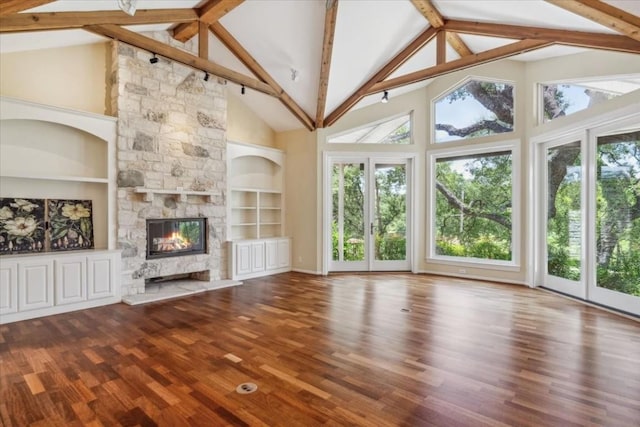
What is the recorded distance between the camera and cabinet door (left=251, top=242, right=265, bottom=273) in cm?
718

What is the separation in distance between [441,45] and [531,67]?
191 centimetres

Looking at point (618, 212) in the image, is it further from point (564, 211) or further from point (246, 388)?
point (246, 388)

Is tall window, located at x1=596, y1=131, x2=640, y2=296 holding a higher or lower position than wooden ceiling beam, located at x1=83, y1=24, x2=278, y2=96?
lower

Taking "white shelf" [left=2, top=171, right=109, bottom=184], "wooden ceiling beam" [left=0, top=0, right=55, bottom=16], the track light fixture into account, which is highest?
"wooden ceiling beam" [left=0, top=0, right=55, bottom=16]

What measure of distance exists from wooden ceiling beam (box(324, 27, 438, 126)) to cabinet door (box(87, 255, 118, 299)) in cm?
470

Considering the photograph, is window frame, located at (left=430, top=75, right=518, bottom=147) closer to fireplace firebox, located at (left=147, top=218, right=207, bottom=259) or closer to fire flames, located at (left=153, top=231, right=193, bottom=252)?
fireplace firebox, located at (left=147, top=218, right=207, bottom=259)

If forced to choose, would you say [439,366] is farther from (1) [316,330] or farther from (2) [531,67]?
(2) [531,67]

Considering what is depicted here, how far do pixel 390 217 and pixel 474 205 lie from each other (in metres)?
1.67

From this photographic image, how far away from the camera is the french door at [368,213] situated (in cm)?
759

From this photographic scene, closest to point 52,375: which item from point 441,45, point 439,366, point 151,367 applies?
point 151,367

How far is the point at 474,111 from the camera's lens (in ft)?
23.3

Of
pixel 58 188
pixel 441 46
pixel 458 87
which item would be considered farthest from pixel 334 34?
pixel 58 188

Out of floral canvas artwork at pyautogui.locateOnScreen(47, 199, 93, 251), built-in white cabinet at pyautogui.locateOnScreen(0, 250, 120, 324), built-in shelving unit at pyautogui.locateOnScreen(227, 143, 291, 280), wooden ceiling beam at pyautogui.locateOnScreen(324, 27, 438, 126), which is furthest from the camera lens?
built-in shelving unit at pyautogui.locateOnScreen(227, 143, 291, 280)

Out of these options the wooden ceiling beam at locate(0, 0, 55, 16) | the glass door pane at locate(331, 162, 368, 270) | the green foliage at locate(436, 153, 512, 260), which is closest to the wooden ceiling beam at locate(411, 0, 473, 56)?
the green foliage at locate(436, 153, 512, 260)
